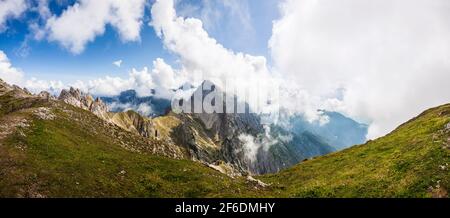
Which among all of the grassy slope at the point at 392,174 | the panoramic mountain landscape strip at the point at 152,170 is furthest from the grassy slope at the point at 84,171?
the grassy slope at the point at 392,174

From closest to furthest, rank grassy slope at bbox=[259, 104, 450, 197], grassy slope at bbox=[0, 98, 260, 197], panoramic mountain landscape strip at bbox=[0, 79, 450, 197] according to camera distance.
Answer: grassy slope at bbox=[259, 104, 450, 197]
panoramic mountain landscape strip at bbox=[0, 79, 450, 197]
grassy slope at bbox=[0, 98, 260, 197]

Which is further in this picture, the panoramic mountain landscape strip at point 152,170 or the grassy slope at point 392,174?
the panoramic mountain landscape strip at point 152,170

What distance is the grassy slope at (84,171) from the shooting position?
3994 cm

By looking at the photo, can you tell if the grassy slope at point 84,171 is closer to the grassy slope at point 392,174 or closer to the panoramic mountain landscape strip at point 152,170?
the panoramic mountain landscape strip at point 152,170

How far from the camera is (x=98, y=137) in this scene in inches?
2447

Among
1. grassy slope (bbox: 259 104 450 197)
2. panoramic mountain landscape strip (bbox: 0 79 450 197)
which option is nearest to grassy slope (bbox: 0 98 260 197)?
panoramic mountain landscape strip (bbox: 0 79 450 197)

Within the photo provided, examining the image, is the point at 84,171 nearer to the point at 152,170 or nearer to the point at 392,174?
the point at 152,170

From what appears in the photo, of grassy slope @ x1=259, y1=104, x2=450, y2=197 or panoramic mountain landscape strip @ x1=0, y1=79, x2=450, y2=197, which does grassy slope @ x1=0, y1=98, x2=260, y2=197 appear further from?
grassy slope @ x1=259, y1=104, x2=450, y2=197

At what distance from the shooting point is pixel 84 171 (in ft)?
147

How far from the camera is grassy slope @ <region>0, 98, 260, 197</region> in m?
39.9

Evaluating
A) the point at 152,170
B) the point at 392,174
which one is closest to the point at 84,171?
the point at 152,170

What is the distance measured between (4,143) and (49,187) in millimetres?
12398
